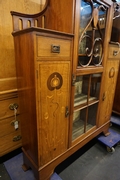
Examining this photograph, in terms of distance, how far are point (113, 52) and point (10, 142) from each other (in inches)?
57.6

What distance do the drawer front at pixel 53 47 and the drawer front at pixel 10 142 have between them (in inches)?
37.2

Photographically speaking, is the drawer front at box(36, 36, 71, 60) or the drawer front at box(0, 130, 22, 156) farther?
the drawer front at box(0, 130, 22, 156)

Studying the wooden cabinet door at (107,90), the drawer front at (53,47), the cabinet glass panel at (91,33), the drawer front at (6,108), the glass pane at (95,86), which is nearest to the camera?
the drawer front at (53,47)

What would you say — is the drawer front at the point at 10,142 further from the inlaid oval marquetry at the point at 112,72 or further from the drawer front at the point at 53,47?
the inlaid oval marquetry at the point at 112,72

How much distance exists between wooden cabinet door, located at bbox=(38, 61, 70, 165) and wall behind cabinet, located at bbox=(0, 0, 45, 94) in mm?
513

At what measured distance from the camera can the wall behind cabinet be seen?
1.00 m

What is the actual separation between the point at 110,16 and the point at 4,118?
1397mm

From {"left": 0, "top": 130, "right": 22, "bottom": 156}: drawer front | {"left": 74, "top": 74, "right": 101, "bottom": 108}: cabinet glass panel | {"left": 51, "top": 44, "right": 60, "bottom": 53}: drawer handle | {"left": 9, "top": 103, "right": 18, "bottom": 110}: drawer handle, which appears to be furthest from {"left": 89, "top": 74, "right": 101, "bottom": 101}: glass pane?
{"left": 0, "top": 130, "right": 22, "bottom": 156}: drawer front

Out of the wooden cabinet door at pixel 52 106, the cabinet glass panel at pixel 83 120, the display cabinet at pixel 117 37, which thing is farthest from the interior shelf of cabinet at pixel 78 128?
the display cabinet at pixel 117 37

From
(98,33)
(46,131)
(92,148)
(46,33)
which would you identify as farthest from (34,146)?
(98,33)

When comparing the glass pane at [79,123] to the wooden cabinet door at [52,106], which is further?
the glass pane at [79,123]

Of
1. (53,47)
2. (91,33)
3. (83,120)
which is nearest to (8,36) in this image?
(53,47)

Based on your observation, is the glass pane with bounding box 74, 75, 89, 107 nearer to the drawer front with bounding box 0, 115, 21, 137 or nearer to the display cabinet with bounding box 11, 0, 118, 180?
the display cabinet with bounding box 11, 0, 118, 180

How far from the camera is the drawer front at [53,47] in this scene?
69 cm
